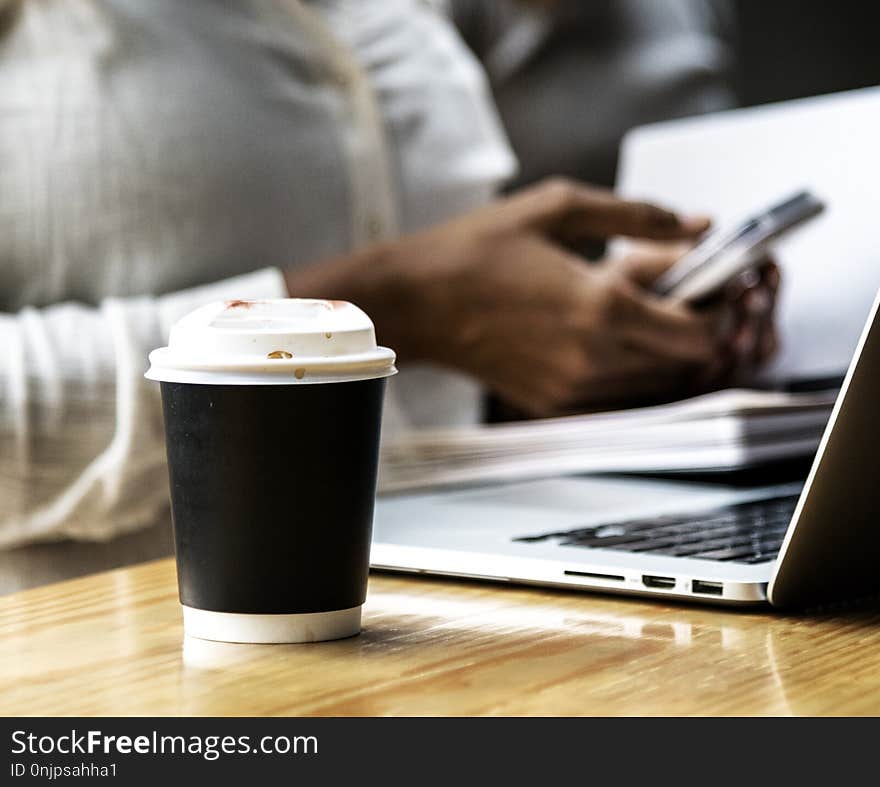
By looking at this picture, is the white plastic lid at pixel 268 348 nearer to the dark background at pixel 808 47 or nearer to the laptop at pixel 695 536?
Answer: the laptop at pixel 695 536

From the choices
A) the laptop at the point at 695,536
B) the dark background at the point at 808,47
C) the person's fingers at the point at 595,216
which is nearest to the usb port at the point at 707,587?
the laptop at the point at 695,536

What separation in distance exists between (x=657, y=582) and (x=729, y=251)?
530mm

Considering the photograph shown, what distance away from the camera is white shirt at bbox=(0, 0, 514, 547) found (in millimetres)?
822

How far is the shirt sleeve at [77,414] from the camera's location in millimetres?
805

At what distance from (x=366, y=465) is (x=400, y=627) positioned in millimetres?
68

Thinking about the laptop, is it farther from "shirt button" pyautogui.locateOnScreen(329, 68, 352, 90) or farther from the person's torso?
"shirt button" pyautogui.locateOnScreen(329, 68, 352, 90)

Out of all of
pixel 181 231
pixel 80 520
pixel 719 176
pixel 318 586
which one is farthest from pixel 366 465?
pixel 719 176

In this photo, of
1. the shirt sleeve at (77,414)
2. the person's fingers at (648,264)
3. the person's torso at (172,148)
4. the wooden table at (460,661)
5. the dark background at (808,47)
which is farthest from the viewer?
the dark background at (808,47)

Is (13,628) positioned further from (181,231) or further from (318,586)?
(181,231)

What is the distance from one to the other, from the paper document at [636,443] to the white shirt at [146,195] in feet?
0.67

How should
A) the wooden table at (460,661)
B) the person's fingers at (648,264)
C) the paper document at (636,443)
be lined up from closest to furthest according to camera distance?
the wooden table at (460,661) → the paper document at (636,443) → the person's fingers at (648,264)

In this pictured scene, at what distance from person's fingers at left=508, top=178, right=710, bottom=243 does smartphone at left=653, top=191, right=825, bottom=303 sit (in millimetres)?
28

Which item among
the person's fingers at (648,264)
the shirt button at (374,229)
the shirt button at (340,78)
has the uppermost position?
the shirt button at (340,78)

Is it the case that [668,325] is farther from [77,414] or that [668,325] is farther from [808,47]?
[808,47]
